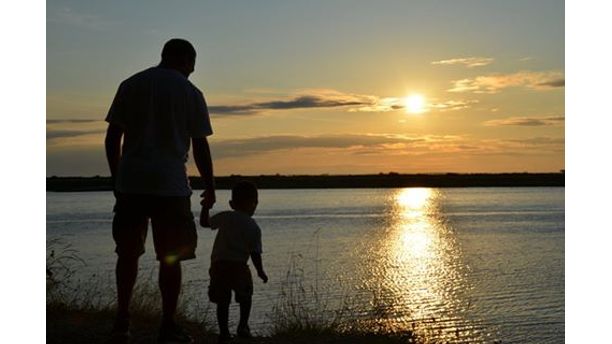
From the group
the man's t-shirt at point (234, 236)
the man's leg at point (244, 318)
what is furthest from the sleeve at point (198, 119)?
the man's leg at point (244, 318)

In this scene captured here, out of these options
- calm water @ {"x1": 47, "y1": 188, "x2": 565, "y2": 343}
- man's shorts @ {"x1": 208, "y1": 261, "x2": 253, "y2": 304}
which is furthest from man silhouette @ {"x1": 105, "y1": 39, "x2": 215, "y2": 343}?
calm water @ {"x1": 47, "y1": 188, "x2": 565, "y2": 343}

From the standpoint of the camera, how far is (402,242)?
28547mm

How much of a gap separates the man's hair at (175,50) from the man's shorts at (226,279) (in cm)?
165

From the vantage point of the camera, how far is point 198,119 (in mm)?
5176

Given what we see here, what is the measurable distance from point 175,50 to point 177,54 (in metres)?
0.03

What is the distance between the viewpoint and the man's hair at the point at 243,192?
6.25 meters

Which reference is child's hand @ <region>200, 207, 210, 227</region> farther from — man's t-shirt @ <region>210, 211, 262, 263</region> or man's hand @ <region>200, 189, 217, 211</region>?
man's t-shirt @ <region>210, 211, 262, 263</region>

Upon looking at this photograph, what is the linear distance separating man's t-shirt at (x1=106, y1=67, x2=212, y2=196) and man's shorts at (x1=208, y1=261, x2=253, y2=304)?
115cm

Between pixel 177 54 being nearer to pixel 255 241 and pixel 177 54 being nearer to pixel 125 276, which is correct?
pixel 125 276

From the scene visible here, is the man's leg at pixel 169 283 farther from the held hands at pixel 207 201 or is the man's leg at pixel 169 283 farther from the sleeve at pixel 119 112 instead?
the sleeve at pixel 119 112

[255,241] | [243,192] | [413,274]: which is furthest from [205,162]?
[413,274]

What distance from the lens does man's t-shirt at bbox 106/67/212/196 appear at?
16.5ft

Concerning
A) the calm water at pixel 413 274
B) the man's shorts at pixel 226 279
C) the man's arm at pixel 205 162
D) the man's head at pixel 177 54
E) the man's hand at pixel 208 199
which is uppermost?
the man's head at pixel 177 54
